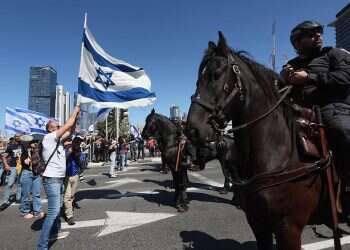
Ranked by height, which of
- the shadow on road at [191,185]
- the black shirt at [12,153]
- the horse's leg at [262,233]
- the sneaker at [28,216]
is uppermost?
the black shirt at [12,153]

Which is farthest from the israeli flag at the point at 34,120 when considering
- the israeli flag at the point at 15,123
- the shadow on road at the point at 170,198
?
the shadow on road at the point at 170,198

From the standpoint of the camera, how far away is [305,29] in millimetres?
2912

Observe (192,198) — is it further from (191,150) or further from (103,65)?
(103,65)

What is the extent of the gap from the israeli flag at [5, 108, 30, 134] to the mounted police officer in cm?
1179

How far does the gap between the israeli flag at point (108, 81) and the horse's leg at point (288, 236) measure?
22.1 ft

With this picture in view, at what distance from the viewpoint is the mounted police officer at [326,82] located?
8.79 feet

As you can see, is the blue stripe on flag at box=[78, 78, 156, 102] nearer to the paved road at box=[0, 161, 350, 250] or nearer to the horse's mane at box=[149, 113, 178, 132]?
the horse's mane at box=[149, 113, 178, 132]

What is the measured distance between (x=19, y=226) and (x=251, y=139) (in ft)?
19.6

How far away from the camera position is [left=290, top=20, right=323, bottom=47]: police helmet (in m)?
2.89

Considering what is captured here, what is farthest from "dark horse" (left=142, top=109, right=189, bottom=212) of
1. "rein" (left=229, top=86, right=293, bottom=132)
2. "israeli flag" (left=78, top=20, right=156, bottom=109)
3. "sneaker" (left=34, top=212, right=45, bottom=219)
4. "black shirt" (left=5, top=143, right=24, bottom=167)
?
Answer: "rein" (left=229, top=86, right=293, bottom=132)

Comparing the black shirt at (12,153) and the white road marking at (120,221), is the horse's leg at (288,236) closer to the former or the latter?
the white road marking at (120,221)

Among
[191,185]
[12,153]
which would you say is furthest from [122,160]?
[12,153]

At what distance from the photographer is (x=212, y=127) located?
2582 millimetres

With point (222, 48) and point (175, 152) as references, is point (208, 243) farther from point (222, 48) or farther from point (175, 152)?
point (175, 152)
